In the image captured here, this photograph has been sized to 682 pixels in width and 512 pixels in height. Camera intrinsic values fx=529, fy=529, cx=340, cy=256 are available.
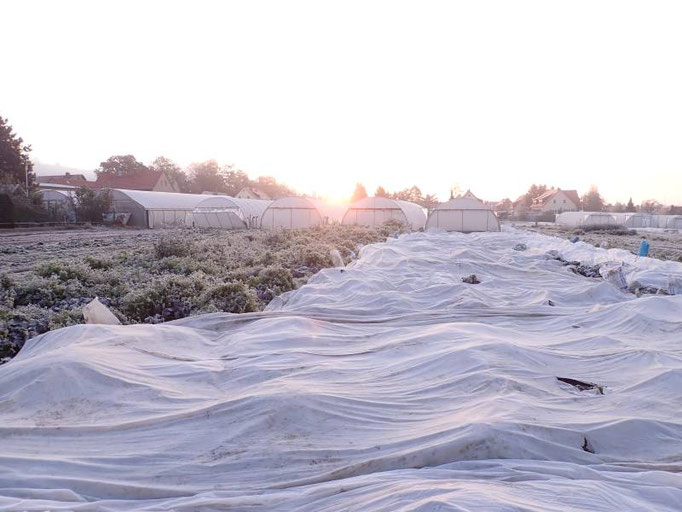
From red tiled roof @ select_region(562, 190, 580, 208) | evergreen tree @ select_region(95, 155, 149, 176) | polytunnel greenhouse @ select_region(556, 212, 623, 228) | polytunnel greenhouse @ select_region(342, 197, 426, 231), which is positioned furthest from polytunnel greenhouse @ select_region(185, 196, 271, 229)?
red tiled roof @ select_region(562, 190, 580, 208)

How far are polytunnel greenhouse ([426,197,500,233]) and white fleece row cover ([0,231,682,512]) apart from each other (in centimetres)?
2276

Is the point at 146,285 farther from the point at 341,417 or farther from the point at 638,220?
the point at 638,220

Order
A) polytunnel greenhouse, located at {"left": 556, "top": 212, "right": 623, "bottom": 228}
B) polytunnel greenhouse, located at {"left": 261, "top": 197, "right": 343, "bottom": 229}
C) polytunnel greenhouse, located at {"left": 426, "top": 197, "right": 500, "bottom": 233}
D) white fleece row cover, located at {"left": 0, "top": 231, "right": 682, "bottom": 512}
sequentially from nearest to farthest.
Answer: white fleece row cover, located at {"left": 0, "top": 231, "right": 682, "bottom": 512}, polytunnel greenhouse, located at {"left": 426, "top": 197, "right": 500, "bottom": 233}, polytunnel greenhouse, located at {"left": 261, "top": 197, "right": 343, "bottom": 229}, polytunnel greenhouse, located at {"left": 556, "top": 212, "right": 623, "bottom": 228}

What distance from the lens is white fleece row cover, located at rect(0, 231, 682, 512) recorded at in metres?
2.64

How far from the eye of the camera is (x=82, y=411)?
3.57 meters

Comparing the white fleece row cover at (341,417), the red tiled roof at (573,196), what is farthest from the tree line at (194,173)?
the white fleece row cover at (341,417)

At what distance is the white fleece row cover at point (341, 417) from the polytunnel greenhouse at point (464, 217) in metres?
22.8

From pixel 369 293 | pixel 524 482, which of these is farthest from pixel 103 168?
pixel 524 482

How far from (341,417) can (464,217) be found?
26.4 metres

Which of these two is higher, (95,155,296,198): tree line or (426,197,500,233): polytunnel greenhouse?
(95,155,296,198): tree line

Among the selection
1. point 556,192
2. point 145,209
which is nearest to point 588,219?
point 145,209

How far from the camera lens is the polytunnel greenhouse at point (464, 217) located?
28.6 metres

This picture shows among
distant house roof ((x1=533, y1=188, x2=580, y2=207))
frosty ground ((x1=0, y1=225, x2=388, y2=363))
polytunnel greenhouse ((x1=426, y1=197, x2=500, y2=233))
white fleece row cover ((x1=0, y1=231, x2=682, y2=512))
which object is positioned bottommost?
white fleece row cover ((x1=0, y1=231, x2=682, y2=512))

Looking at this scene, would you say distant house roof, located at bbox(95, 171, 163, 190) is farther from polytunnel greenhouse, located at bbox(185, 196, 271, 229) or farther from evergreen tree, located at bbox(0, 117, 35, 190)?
polytunnel greenhouse, located at bbox(185, 196, 271, 229)
